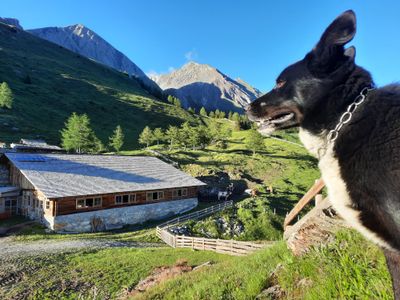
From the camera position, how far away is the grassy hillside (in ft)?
272

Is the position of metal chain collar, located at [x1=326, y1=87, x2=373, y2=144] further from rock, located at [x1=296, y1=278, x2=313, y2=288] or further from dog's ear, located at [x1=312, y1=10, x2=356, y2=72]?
rock, located at [x1=296, y1=278, x2=313, y2=288]

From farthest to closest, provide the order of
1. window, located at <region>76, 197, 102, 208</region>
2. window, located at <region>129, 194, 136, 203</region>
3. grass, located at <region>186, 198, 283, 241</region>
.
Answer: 1. window, located at <region>129, 194, 136, 203</region>
2. grass, located at <region>186, 198, 283, 241</region>
3. window, located at <region>76, 197, 102, 208</region>

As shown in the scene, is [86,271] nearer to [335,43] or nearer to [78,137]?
[335,43]

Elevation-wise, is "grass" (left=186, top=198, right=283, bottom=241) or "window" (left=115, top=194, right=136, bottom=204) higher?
"window" (left=115, top=194, right=136, bottom=204)

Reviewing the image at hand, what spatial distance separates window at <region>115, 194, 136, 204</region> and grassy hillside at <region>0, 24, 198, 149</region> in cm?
4547

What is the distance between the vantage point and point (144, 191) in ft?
119

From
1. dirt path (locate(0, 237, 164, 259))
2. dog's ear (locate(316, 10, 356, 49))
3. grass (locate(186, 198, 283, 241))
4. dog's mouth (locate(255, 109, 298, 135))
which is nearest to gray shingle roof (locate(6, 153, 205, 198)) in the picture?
dirt path (locate(0, 237, 164, 259))

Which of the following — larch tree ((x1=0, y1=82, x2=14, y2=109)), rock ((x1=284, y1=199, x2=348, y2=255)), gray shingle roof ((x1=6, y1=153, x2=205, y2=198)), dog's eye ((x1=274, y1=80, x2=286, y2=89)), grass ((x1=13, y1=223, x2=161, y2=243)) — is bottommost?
Answer: grass ((x1=13, y1=223, x2=161, y2=243))

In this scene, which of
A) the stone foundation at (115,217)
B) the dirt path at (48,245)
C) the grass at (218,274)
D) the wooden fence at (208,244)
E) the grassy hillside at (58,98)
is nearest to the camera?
the grass at (218,274)

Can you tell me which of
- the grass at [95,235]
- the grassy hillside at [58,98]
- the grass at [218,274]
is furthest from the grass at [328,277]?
the grassy hillside at [58,98]

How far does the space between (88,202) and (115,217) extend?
353 centimetres

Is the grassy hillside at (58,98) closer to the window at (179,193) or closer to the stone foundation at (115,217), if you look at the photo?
the stone foundation at (115,217)

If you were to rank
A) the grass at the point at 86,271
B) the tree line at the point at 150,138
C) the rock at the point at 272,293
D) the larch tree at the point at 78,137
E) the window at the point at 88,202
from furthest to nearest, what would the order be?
the tree line at the point at 150,138
the larch tree at the point at 78,137
the window at the point at 88,202
the grass at the point at 86,271
the rock at the point at 272,293

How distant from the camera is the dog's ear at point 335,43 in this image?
9.16 feet
